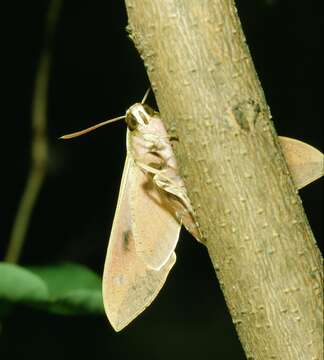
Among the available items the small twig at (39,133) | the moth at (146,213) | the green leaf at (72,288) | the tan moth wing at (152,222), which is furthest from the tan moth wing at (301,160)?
the small twig at (39,133)

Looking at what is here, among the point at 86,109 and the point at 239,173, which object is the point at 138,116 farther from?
the point at 86,109

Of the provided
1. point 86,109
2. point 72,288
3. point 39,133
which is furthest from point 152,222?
point 86,109

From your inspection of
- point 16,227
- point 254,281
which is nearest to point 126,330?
point 16,227

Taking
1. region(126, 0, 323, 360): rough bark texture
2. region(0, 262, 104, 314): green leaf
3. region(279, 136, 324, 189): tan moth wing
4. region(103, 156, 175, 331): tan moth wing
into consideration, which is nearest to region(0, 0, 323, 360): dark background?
region(0, 262, 104, 314): green leaf

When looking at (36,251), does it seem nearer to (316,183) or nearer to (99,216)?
(99,216)

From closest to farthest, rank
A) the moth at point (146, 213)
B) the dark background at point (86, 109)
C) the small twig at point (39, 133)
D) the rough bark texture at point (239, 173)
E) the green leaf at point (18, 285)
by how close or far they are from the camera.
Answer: the rough bark texture at point (239, 173), the moth at point (146, 213), the green leaf at point (18, 285), the small twig at point (39, 133), the dark background at point (86, 109)

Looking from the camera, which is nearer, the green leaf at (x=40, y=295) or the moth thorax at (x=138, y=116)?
the moth thorax at (x=138, y=116)

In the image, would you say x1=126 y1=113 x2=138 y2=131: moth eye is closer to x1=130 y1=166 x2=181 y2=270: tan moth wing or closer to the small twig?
x1=130 y1=166 x2=181 y2=270: tan moth wing

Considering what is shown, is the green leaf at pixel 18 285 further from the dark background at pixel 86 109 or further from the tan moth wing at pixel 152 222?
the dark background at pixel 86 109
